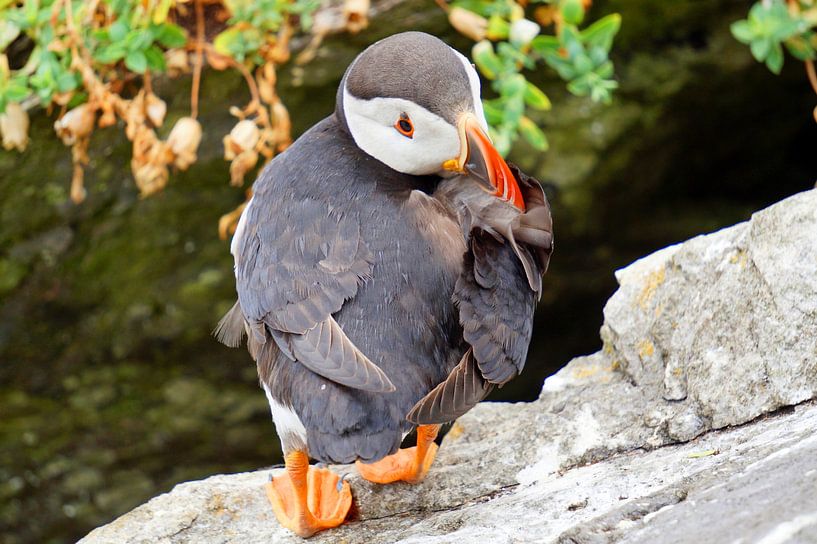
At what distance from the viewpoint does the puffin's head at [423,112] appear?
106 inches

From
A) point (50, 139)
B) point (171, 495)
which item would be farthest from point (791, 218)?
point (50, 139)

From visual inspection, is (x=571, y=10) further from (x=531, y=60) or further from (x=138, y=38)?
(x=138, y=38)

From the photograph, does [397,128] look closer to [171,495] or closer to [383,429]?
[383,429]

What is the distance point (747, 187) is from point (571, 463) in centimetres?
273

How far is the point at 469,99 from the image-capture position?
2752mm

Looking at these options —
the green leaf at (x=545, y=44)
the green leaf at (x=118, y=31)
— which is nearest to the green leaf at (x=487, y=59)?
the green leaf at (x=545, y=44)

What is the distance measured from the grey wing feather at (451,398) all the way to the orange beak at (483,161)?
1.62ft

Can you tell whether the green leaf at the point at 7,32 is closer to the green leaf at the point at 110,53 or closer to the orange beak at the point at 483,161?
the green leaf at the point at 110,53

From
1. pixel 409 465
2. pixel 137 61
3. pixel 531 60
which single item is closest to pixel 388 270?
pixel 409 465

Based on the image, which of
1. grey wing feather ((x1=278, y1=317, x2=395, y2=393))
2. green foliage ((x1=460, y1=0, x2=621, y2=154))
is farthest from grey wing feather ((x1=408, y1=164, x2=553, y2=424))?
green foliage ((x1=460, y1=0, x2=621, y2=154))

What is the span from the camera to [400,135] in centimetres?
287

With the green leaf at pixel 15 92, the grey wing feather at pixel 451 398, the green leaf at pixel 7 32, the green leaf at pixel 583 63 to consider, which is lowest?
the green leaf at pixel 15 92

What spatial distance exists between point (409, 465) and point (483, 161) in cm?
99

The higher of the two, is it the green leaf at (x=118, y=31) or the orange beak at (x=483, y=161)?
the orange beak at (x=483, y=161)
